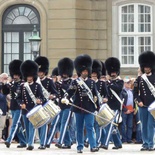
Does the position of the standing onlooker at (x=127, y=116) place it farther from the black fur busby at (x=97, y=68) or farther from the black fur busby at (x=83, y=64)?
the black fur busby at (x=83, y=64)

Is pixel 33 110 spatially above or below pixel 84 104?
below

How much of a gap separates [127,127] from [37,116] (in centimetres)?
483

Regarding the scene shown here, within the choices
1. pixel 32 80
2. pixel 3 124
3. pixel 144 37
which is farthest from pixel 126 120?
pixel 144 37

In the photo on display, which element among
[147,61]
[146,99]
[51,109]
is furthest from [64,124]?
[147,61]

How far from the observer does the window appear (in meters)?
32.0

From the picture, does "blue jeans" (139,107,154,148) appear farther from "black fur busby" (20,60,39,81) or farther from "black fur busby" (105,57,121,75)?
"black fur busby" (20,60,39,81)

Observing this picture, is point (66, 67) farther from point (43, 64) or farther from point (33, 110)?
point (33, 110)

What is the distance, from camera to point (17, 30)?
32.4 metres

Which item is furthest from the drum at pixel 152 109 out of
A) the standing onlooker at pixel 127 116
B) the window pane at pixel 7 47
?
the window pane at pixel 7 47

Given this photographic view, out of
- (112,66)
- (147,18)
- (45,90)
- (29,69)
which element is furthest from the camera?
(147,18)

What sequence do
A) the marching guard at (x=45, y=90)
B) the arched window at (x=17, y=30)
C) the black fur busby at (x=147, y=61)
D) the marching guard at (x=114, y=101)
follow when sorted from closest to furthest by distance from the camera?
the black fur busby at (x=147, y=61) < the marching guard at (x=114, y=101) < the marching guard at (x=45, y=90) < the arched window at (x=17, y=30)

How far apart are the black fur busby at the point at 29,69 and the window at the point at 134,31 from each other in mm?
11076

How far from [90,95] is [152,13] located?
12.3 meters

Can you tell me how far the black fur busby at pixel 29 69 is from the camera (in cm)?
2098
